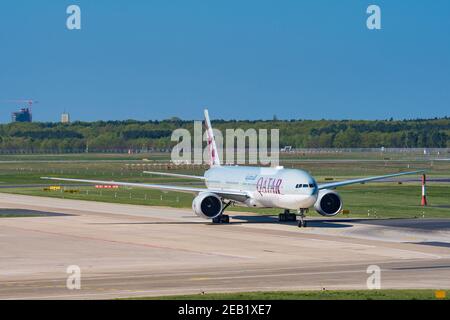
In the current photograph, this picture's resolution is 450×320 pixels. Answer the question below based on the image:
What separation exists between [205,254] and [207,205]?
56.7ft

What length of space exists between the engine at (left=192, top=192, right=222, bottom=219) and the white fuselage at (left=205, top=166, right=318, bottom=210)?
239cm

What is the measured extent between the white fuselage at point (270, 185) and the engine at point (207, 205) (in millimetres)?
2386

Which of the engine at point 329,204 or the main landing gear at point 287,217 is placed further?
the main landing gear at point 287,217

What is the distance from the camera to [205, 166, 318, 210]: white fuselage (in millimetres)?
67312

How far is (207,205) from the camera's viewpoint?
2827 inches

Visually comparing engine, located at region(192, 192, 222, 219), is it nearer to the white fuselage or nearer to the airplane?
the airplane

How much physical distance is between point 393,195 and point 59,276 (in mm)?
61090

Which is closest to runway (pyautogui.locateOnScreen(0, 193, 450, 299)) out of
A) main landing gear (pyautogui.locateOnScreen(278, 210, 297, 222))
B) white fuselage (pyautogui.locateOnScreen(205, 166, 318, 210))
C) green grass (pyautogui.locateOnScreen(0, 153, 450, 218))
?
main landing gear (pyautogui.locateOnScreen(278, 210, 297, 222))

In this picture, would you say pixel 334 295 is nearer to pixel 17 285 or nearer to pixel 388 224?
pixel 17 285

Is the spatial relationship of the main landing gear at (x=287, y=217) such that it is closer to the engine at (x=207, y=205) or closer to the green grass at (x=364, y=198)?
the engine at (x=207, y=205)

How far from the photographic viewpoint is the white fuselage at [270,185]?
6731 cm

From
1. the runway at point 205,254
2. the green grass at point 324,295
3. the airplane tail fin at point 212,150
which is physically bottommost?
the runway at point 205,254

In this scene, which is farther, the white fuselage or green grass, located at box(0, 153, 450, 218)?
green grass, located at box(0, 153, 450, 218)

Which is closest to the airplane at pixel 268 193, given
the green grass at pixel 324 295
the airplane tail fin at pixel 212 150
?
the airplane tail fin at pixel 212 150
